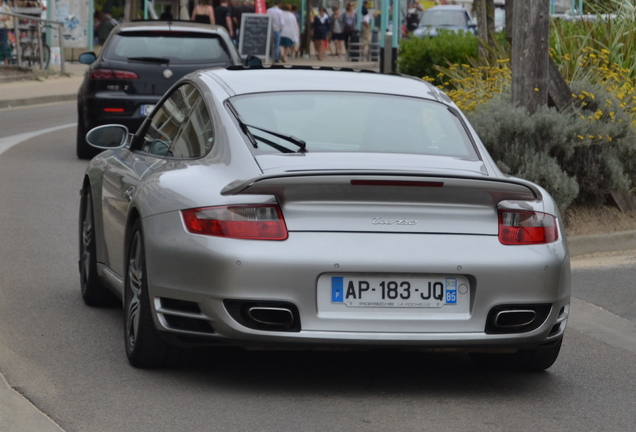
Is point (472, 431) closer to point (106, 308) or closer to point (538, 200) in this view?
point (538, 200)

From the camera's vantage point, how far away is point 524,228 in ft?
17.8

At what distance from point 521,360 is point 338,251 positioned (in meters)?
1.33

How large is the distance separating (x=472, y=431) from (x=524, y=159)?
545 centimetres

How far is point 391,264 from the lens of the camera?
17.0ft

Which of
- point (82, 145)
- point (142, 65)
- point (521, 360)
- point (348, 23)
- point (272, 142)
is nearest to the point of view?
point (272, 142)

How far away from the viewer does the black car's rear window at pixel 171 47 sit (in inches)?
Answer: 588

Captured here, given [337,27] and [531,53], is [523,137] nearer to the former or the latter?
[531,53]

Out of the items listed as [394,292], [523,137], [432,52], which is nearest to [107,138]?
[394,292]

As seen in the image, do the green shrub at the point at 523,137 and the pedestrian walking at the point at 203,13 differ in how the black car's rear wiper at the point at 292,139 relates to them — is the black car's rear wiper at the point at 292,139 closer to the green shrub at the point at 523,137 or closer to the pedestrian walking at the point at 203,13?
the green shrub at the point at 523,137

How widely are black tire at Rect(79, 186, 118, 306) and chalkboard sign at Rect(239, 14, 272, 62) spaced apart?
82.0 ft

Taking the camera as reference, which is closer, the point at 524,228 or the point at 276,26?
the point at 524,228

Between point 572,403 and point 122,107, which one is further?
point 122,107

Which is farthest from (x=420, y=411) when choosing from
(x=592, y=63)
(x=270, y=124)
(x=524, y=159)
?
(x=592, y=63)

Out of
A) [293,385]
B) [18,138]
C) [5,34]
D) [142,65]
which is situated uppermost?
[5,34]
